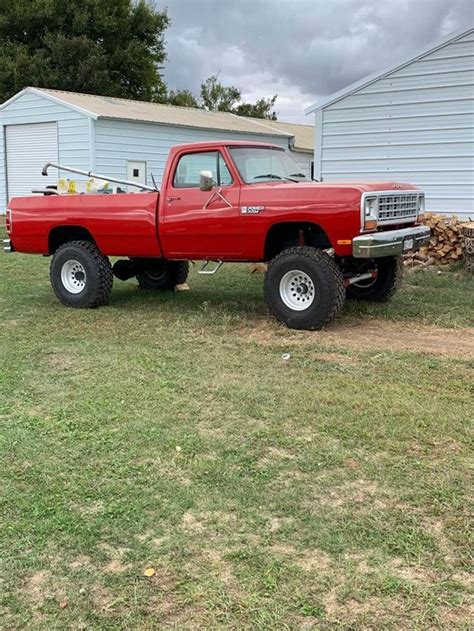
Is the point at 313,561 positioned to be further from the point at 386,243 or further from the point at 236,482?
the point at 386,243

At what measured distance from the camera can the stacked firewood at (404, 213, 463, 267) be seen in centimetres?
1118

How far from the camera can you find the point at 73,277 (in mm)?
8953

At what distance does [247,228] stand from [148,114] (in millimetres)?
16878

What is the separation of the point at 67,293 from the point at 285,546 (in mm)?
6508

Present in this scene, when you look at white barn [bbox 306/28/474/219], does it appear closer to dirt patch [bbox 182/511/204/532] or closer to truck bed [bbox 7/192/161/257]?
truck bed [bbox 7/192/161/257]

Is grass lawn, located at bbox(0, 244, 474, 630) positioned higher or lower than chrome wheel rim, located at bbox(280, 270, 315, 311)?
lower

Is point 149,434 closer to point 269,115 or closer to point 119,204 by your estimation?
point 119,204

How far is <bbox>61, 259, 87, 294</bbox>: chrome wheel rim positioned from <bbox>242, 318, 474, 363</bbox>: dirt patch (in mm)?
2731

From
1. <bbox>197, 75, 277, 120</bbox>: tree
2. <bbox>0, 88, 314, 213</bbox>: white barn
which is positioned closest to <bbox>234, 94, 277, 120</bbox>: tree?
<bbox>197, 75, 277, 120</bbox>: tree

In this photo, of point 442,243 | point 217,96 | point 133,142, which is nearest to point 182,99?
point 217,96

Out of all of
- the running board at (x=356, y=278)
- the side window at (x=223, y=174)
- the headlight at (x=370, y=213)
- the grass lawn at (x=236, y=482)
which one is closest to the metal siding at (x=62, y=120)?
the side window at (x=223, y=174)

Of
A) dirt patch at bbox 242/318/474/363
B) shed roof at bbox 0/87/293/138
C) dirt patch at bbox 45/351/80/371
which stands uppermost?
shed roof at bbox 0/87/293/138

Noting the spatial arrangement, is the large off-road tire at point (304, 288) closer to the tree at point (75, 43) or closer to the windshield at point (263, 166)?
the windshield at point (263, 166)

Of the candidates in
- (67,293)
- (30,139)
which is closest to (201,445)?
(67,293)
